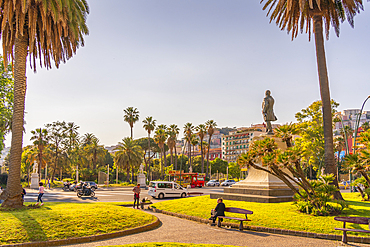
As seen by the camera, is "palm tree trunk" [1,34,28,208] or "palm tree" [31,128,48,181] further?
"palm tree" [31,128,48,181]

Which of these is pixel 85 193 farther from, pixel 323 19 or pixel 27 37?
pixel 323 19

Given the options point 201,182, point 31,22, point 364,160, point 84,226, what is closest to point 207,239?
point 84,226

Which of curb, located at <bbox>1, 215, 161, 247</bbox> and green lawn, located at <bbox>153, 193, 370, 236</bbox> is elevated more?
green lawn, located at <bbox>153, 193, 370, 236</bbox>

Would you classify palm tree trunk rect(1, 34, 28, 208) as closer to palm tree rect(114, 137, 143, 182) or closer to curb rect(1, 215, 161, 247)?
curb rect(1, 215, 161, 247)

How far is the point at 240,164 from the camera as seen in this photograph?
11.8 metres

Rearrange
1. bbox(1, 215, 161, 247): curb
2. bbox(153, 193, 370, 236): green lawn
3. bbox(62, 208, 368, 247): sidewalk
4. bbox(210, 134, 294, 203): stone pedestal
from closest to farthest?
bbox(1, 215, 161, 247): curb, bbox(62, 208, 368, 247): sidewalk, bbox(153, 193, 370, 236): green lawn, bbox(210, 134, 294, 203): stone pedestal

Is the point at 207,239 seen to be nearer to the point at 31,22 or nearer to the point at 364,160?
the point at 364,160

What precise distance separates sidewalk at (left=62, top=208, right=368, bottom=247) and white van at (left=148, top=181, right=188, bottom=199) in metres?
15.6

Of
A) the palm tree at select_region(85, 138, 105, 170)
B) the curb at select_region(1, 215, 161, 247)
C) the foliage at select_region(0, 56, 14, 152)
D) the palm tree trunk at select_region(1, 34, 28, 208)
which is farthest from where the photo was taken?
the palm tree at select_region(85, 138, 105, 170)

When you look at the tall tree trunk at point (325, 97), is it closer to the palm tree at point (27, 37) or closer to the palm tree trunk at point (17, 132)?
the palm tree at point (27, 37)

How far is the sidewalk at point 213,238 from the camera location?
363 inches

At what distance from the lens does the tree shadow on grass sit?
8.92 meters

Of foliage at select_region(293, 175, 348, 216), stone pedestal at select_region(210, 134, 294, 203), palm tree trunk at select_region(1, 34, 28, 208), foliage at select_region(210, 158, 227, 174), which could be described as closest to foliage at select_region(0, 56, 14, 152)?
palm tree trunk at select_region(1, 34, 28, 208)

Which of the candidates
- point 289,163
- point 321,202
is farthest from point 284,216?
point 289,163
